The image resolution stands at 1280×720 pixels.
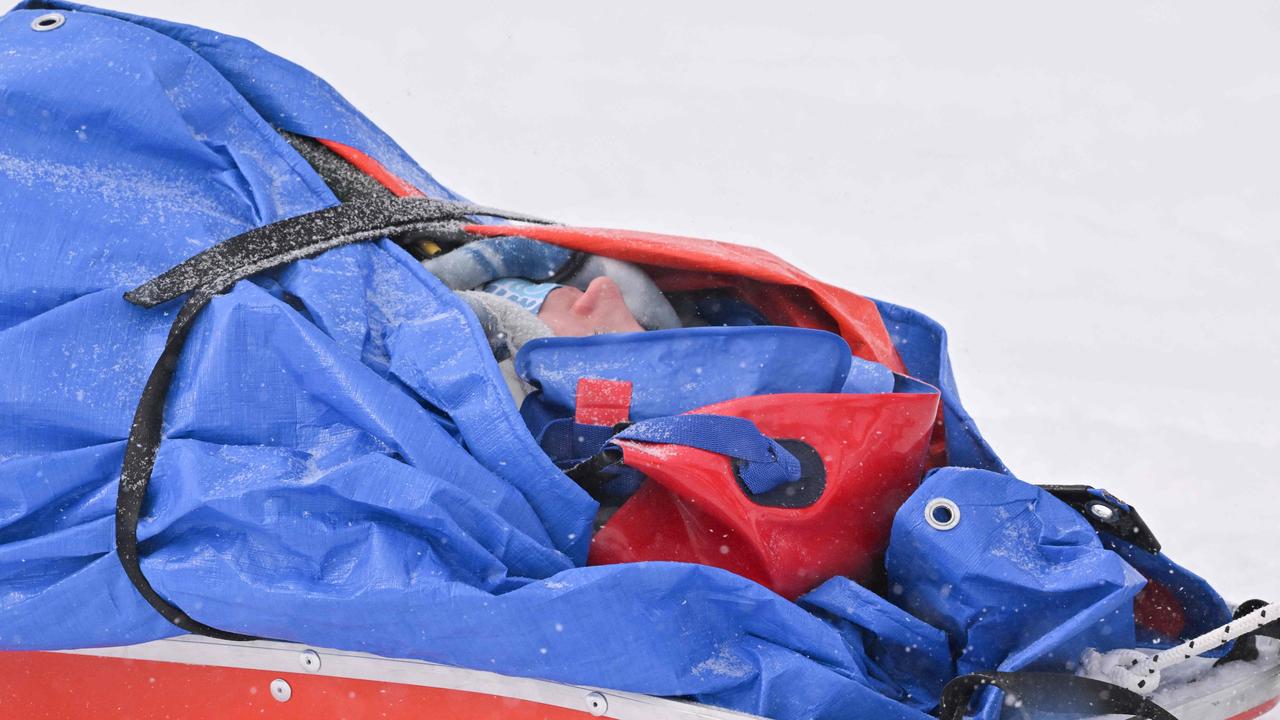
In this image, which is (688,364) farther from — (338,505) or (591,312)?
(338,505)

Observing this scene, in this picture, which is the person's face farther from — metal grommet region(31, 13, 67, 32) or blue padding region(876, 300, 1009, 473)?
metal grommet region(31, 13, 67, 32)

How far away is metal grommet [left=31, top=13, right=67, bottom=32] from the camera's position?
5.09 ft

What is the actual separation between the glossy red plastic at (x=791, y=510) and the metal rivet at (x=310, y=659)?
0.96 feet

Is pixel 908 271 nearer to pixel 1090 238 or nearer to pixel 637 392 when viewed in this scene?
pixel 1090 238

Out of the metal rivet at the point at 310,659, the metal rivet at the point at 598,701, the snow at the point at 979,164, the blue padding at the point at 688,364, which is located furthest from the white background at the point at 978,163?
the metal rivet at the point at 310,659

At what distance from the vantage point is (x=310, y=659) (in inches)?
49.6

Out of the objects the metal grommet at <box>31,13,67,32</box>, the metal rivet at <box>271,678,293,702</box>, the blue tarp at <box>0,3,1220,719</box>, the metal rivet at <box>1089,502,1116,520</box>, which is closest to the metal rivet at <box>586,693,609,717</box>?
the blue tarp at <box>0,3,1220,719</box>

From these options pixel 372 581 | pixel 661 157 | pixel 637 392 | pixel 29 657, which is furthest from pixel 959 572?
→ pixel 661 157

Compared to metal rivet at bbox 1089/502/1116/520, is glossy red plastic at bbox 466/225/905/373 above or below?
above

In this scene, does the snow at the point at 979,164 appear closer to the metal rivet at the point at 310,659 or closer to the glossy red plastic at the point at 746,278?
the glossy red plastic at the point at 746,278

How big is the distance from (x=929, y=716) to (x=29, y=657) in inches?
35.3

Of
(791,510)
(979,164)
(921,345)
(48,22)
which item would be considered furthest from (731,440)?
(979,164)

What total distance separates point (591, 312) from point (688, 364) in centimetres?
18

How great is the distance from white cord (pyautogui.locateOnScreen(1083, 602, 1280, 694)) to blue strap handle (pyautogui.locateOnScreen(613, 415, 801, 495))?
1.17 ft
